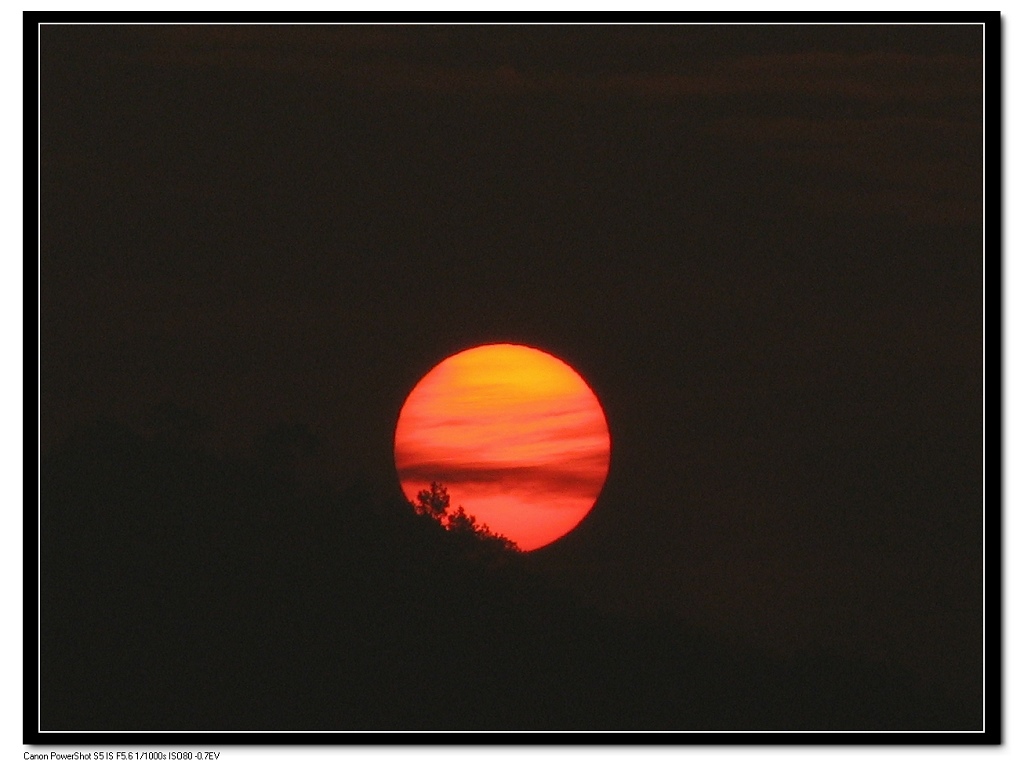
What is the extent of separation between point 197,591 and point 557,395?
13.8 feet

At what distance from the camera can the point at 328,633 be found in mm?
10148

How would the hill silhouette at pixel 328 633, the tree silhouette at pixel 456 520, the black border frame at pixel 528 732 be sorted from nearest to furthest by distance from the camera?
the black border frame at pixel 528 732
the hill silhouette at pixel 328 633
the tree silhouette at pixel 456 520

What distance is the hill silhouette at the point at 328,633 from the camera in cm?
909

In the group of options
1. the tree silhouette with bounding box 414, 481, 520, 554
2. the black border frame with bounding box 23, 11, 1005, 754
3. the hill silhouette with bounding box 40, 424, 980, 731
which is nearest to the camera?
the black border frame with bounding box 23, 11, 1005, 754

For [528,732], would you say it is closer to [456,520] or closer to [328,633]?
[328,633]

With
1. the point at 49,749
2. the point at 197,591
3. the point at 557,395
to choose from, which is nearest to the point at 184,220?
the point at 197,591

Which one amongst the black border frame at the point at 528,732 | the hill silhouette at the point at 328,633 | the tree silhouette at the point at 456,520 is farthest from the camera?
the tree silhouette at the point at 456,520

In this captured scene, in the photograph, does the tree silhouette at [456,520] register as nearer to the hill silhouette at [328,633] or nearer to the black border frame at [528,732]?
the hill silhouette at [328,633]

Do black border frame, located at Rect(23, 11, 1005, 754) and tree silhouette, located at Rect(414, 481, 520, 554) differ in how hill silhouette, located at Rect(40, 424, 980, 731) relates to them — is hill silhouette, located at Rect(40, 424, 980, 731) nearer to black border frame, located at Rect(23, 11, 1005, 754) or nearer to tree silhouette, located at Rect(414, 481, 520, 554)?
tree silhouette, located at Rect(414, 481, 520, 554)

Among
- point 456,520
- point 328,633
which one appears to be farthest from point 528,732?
point 456,520

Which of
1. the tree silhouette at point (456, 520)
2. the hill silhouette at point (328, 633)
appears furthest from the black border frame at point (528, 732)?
the tree silhouette at point (456, 520)

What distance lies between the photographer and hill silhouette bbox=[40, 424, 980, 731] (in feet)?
29.8

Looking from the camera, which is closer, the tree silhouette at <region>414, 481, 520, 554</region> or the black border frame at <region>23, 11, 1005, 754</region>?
the black border frame at <region>23, 11, 1005, 754</region>

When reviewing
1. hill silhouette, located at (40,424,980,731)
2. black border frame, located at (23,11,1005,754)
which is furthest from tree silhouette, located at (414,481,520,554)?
black border frame, located at (23,11,1005,754)
